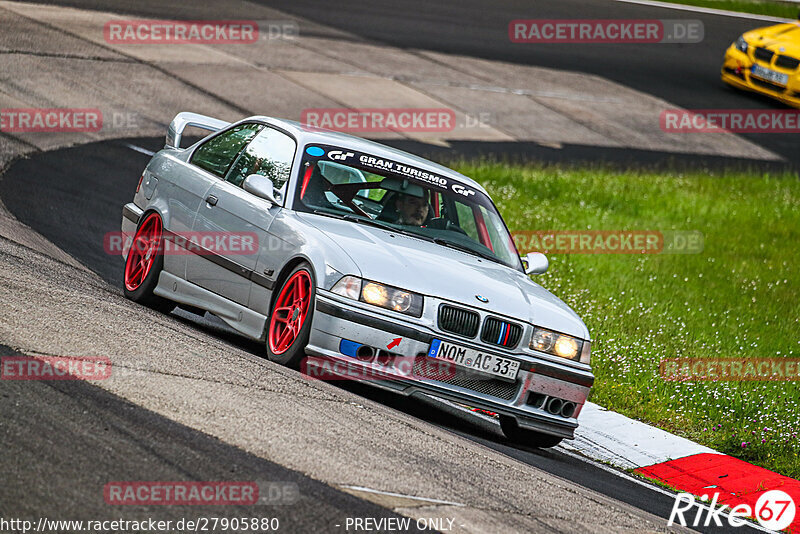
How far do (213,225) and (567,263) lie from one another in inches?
249

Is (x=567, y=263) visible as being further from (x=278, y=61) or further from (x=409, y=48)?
(x=409, y=48)

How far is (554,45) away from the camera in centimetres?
2736

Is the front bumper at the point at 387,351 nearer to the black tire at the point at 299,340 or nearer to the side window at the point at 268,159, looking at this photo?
the black tire at the point at 299,340

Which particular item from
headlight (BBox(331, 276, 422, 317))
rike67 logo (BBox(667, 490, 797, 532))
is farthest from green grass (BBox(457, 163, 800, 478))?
headlight (BBox(331, 276, 422, 317))

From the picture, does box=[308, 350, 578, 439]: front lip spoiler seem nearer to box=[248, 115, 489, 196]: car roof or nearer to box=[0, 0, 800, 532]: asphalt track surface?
box=[0, 0, 800, 532]: asphalt track surface

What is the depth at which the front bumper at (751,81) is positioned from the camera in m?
23.2

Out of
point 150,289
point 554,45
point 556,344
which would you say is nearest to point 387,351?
point 556,344

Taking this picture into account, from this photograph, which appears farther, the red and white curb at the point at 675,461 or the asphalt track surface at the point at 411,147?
the red and white curb at the point at 675,461

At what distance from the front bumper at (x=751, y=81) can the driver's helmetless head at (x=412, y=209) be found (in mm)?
16794

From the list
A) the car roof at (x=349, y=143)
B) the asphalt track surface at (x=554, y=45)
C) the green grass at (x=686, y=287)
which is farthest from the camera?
the asphalt track surface at (x=554, y=45)

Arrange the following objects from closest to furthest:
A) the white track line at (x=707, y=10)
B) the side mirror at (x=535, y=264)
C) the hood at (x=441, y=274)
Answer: the hood at (x=441, y=274) < the side mirror at (x=535, y=264) < the white track line at (x=707, y=10)

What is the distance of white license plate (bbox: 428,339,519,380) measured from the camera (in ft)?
22.9

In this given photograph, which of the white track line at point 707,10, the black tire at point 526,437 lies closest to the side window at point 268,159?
the black tire at point 526,437

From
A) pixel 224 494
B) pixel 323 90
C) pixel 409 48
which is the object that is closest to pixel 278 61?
pixel 323 90
